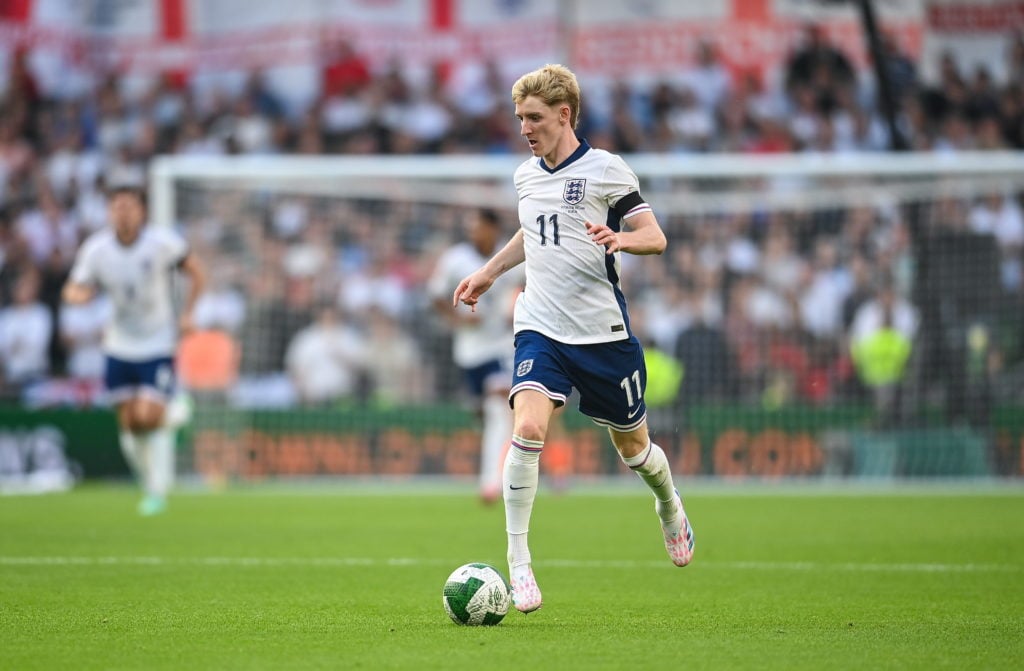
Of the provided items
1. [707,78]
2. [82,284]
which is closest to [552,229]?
[82,284]

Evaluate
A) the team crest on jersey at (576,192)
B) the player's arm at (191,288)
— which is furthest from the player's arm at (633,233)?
the player's arm at (191,288)

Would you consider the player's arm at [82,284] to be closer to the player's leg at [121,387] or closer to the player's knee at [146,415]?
the player's leg at [121,387]

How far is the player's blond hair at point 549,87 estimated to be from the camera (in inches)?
262

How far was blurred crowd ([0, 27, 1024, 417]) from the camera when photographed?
1806 centimetres

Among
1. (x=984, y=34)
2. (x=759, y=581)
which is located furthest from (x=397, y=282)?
(x=759, y=581)

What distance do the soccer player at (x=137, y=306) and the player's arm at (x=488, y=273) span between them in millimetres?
6215

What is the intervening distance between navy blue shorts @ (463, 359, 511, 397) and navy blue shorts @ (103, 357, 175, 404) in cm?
284

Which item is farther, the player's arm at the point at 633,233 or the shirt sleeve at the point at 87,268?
the shirt sleeve at the point at 87,268

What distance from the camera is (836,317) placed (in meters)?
18.1

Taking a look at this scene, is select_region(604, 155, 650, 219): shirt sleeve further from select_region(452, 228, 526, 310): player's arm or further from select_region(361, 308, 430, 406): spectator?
select_region(361, 308, 430, 406): spectator

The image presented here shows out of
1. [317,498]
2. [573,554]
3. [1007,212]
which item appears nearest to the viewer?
[573,554]

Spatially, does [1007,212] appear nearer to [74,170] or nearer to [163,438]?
[163,438]

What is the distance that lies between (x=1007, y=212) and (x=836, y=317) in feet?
7.15

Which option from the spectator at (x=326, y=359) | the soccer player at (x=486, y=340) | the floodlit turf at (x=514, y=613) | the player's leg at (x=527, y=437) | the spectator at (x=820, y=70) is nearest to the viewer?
the floodlit turf at (x=514, y=613)
